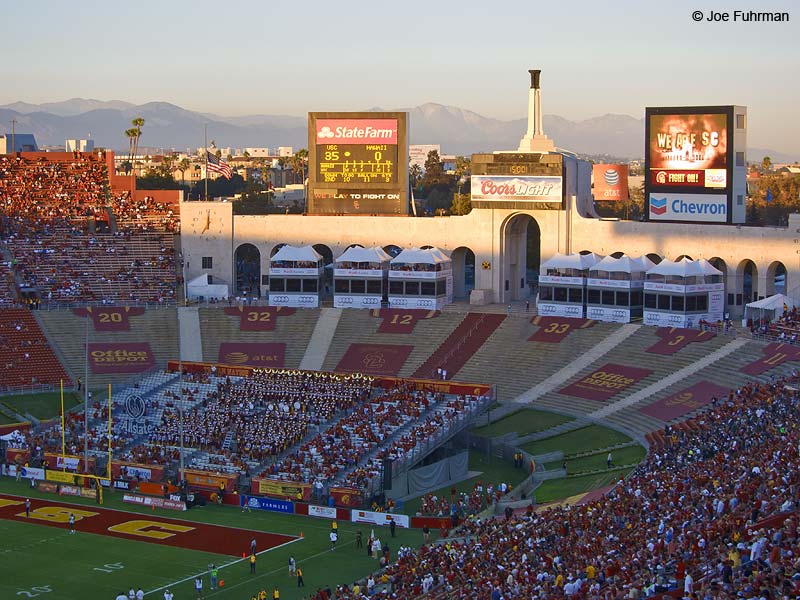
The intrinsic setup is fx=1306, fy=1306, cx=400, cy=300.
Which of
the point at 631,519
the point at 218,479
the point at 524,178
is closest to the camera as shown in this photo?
the point at 631,519

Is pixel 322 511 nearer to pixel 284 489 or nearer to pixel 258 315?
pixel 284 489

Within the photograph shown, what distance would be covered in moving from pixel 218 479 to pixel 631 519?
61.6ft

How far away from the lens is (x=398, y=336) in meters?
65.6

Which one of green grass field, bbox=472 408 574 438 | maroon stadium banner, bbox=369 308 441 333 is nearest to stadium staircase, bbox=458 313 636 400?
green grass field, bbox=472 408 574 438

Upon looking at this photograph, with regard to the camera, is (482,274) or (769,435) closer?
(769,435)

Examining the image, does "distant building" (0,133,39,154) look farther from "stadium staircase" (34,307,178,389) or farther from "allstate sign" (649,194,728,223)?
"allstate sign" (649,194,728,223)

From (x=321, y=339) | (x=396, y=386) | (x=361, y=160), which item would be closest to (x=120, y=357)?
(x=321, y=339)

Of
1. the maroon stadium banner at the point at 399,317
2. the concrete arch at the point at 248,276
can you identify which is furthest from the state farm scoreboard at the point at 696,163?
A: the concrete arch at the point at 248,276

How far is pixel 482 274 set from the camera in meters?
70.1

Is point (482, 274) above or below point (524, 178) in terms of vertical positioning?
below

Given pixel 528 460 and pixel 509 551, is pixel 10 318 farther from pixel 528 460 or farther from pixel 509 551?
pixel 509 551

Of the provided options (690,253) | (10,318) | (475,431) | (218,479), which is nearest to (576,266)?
(690,253)

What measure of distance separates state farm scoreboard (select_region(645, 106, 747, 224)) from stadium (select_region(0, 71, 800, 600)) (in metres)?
0.13

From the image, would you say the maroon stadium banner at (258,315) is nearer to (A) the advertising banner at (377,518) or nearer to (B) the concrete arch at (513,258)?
(B) the concrete arch at (513,258)
